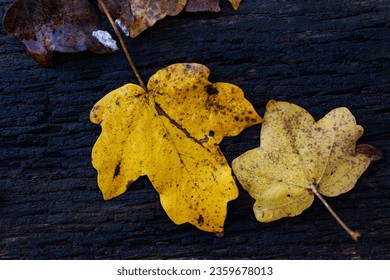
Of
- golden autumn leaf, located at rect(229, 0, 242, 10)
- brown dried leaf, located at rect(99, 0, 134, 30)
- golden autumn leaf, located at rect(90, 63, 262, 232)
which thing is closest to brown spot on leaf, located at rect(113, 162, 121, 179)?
golden autumn leaf, located at rect(90, 63, 262, 232)

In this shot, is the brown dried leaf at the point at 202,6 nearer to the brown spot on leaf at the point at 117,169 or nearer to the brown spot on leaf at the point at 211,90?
the brown spot on leaf at the point at 211,90

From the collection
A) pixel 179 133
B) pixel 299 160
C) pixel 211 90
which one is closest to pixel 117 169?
pixel 179 133

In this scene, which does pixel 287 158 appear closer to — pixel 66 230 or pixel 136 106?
pixel 136 106

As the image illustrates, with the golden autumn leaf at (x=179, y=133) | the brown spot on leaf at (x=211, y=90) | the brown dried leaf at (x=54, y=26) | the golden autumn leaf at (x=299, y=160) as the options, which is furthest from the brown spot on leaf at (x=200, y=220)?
the brown dried leaf at (x=54, y=26)

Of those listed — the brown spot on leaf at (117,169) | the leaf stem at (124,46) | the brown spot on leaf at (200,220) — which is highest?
the leaf stem at (124,46)

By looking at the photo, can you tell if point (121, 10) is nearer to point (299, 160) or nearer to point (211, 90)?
point (211, 90)

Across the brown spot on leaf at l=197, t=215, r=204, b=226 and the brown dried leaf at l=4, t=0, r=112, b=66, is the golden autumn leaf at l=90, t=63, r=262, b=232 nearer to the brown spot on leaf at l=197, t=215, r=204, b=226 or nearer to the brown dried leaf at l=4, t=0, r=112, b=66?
the brown spot on leaf at l=197, t=215, r=204, b=226

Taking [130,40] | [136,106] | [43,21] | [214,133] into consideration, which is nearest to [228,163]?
[214,133]
